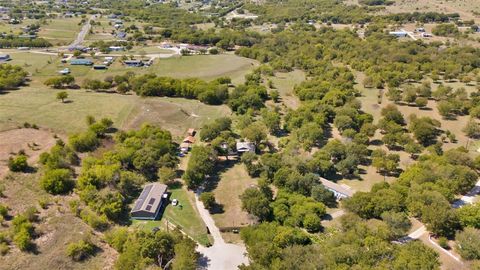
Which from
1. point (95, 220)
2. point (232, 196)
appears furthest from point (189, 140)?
point (95, 220)

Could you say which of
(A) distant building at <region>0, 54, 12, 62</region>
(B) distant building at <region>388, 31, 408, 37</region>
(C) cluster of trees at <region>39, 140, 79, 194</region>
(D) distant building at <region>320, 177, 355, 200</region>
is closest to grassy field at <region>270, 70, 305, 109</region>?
(D) distant building at <region>320, 177, 355, 200</region>

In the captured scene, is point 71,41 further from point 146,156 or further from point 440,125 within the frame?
point 440,125

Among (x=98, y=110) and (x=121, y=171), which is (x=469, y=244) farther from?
(x=98, y=110)

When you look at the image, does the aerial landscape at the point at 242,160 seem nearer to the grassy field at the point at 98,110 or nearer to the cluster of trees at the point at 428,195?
the cluster of trees at the point at 428,195

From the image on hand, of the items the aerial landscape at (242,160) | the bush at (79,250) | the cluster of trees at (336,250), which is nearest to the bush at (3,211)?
the aerial landscape at (242,160)

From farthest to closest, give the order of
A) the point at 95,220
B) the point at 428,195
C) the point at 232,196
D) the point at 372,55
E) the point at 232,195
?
the point at 372,55
the point at 232,195
the point at 232,196
the point at 428,195
the point at 95,220

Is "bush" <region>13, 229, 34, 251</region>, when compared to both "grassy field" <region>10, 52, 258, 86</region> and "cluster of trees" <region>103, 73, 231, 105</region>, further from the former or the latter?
"grassy field" <region>10, 52, 258, 86</region>
